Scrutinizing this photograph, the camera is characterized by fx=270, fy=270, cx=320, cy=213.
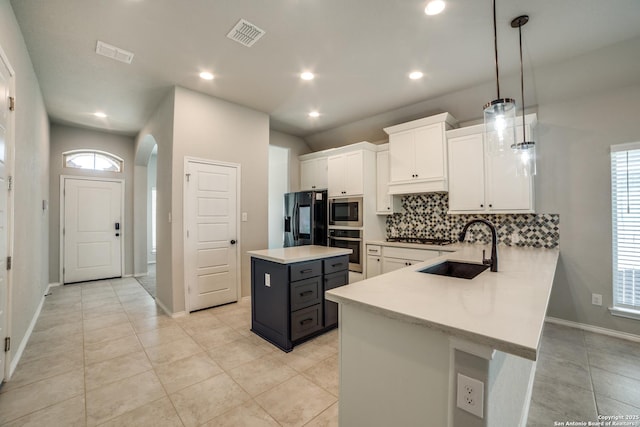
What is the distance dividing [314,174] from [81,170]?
4419mm

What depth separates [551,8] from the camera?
6.77ft

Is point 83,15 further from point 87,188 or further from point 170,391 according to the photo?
point 87,188

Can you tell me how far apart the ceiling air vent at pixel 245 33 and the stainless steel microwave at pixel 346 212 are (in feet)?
8.34

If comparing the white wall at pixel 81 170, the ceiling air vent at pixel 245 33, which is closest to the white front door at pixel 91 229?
the white wall at pixel 81 170

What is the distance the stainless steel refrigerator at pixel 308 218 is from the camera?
4.45 m

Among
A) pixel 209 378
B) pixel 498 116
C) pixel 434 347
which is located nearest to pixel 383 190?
pixel 498 116

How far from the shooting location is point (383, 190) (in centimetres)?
428

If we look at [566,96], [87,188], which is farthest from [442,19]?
[87,188]

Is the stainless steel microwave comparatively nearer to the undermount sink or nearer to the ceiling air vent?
the undermount sink

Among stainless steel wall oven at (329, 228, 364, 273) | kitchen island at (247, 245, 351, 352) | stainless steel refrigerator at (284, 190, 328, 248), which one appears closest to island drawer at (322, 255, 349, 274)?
kitchen island at (247, 245, 351, 352)

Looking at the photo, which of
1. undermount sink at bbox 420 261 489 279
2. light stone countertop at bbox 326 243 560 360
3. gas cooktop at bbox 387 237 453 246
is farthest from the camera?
gas cooktop at bbox 387 237 453 246

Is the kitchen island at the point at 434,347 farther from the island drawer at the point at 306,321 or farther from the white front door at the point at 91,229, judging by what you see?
the white front door at the point at 91,229

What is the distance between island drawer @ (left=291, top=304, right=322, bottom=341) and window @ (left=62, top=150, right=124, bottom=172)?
5251 millimetres

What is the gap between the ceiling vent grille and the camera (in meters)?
2.55
